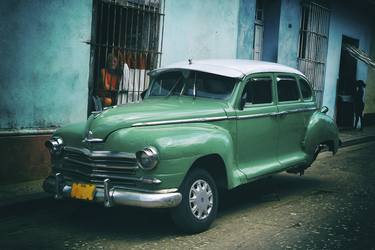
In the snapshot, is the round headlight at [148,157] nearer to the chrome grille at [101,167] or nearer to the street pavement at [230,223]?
the chrome grille at [101,167]

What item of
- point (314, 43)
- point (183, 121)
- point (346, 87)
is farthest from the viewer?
point (346, 87)

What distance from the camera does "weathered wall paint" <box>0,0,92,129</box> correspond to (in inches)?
268

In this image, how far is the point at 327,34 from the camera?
15.2 meters

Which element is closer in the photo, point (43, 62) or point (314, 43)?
point (43, 62)

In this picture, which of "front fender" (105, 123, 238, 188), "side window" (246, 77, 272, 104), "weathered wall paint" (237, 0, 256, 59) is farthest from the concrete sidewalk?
"weathered wall paint" (237, 0, 256, 59)

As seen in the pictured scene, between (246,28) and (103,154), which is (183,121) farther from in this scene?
(246,28)

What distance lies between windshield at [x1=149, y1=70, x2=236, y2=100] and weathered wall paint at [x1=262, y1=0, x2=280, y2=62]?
23.1 ft

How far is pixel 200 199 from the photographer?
16.9 feet

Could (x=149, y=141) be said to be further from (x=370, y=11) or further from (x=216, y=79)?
(x=370, y=11)

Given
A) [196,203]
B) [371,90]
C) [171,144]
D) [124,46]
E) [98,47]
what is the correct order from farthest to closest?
[371,90] < [124,46] < [98,47] < [196,203] < [171,144]

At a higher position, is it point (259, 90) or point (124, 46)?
point (124, 46)

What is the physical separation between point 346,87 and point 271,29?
17.7ft

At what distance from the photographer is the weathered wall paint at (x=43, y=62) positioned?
6812 mm

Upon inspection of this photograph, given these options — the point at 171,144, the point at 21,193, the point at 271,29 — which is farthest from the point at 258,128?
the point at 271,29
